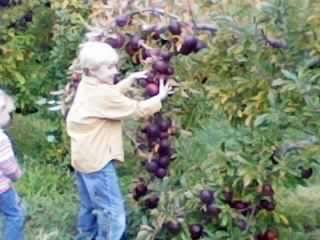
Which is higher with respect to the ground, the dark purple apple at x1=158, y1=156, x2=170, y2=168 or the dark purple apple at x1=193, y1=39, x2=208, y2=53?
the dark purple apple at x1=193, y1=39, x2=208, y2=53

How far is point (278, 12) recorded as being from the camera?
15.0 feet

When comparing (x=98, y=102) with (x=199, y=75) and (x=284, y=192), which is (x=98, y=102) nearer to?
(x=199, y=75)

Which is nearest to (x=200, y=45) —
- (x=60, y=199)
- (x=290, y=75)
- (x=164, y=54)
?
(x=164, y=54)

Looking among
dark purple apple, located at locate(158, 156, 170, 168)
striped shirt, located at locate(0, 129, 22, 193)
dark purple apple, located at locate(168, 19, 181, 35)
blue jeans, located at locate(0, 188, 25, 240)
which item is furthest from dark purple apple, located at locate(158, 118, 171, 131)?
blue jeans, located at locate(0, 188, 25, 240)

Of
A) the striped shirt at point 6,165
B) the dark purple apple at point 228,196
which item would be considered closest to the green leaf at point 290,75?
the dark purple apple at point 228,196

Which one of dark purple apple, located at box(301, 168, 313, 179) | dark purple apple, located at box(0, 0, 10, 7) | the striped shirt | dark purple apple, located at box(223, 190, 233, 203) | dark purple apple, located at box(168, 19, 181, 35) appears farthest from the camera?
dark purple apple, located at box(0, 0, 10, 7)

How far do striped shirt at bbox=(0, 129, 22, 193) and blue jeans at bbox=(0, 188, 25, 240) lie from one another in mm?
120

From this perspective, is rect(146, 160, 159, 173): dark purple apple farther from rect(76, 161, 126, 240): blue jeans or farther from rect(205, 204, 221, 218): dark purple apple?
rect(205, 204, 221, 218): dark purple apple

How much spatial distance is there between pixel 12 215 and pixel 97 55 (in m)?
1.11

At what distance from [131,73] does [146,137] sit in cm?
36

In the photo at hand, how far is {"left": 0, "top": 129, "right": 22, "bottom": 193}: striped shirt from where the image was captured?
5.59 metres

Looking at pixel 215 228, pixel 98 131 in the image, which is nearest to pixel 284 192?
pixel 215 228

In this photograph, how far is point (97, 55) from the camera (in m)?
5.45

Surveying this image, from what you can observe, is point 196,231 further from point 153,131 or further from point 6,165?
point 6,165
